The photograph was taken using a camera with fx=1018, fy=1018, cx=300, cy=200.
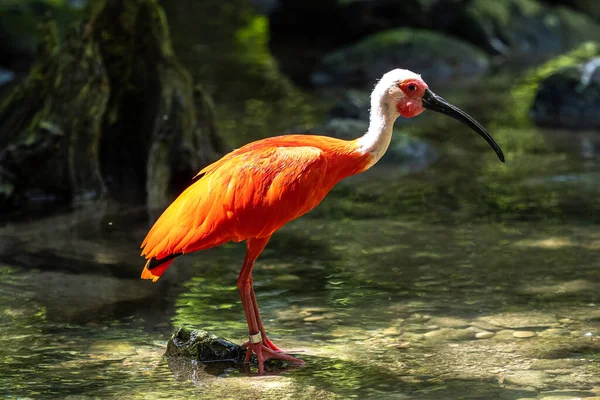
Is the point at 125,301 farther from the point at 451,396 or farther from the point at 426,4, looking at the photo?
the point at 426,4

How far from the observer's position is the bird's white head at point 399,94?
5.78m

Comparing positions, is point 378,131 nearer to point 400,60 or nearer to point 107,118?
point 107,118

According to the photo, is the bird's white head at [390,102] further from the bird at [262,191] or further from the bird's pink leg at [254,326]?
the bird's pink leg at [254,326]

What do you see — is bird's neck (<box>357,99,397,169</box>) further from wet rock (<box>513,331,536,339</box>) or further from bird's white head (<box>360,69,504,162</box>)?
wet rock (<box>513,331,536,339</box>)

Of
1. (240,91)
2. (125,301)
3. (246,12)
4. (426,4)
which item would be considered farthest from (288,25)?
(125,301)

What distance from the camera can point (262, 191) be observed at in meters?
5.62

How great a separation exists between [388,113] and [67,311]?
2549 mm

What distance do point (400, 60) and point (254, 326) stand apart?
1349cm

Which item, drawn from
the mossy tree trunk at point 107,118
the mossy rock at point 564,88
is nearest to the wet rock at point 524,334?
the mossy tree trunk at point 107,118

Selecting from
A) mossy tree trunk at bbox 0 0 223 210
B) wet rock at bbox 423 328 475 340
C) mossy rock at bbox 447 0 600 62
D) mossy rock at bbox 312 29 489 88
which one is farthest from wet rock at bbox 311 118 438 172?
mossy rock at bbox 447 0 600 62

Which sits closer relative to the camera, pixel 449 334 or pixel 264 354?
pixel 264 354

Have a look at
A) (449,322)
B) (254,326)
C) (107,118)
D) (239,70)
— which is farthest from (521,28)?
(254,326)

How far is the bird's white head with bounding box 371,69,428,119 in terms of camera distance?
5.78 m

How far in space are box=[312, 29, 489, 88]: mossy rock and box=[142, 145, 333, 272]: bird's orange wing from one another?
12.5 m
